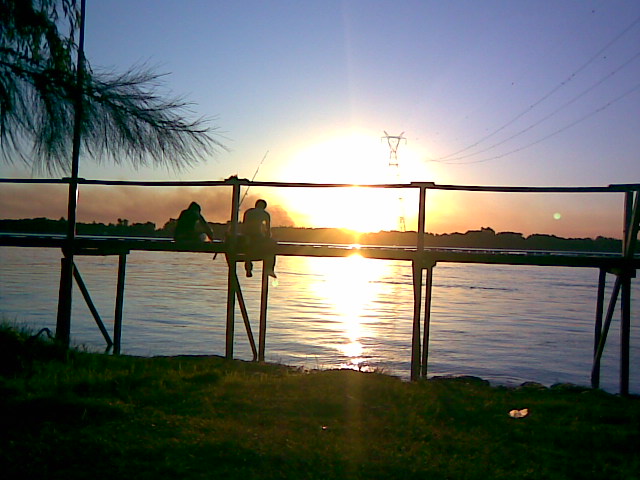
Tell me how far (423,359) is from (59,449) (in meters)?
6.66

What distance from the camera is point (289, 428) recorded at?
18.2 ft

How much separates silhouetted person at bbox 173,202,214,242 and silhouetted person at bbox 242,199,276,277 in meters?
0.72

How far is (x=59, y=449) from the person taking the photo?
477cm

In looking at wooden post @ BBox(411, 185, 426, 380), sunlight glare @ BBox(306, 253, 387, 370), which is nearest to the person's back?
sunlight glare @ BBox(306, 253, 387, 370)

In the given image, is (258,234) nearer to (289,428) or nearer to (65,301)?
(65,301)

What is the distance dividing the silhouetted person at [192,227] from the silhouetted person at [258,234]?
72 centimetres

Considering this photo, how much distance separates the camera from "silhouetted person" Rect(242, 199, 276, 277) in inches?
425

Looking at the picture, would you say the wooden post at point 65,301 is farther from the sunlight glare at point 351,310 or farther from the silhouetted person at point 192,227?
the sunlight glare at point 351,310

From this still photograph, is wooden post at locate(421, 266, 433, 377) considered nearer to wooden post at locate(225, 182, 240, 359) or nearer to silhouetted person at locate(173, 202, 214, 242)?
wooden post at locate(225, 182, 240, 359)

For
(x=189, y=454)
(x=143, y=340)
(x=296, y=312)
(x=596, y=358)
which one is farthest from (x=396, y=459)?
(x=296, y=312)

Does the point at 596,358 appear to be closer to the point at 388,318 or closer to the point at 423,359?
the point at 423,359

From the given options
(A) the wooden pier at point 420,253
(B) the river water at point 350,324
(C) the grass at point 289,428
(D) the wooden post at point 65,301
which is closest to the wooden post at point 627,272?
(A) the wooden pier at point 420,253

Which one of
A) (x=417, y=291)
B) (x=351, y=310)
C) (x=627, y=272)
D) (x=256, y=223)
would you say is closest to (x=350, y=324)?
(x=351, y=310)

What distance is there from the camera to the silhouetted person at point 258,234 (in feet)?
35.4
